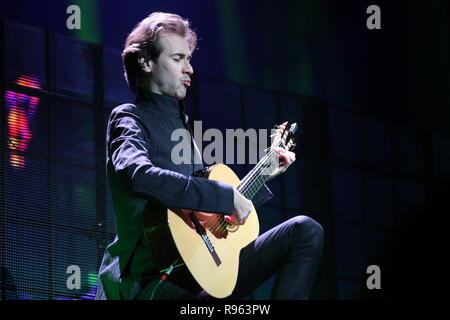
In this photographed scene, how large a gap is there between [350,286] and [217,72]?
1653 mm

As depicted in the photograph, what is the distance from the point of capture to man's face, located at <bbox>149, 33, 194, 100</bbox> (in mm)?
3111

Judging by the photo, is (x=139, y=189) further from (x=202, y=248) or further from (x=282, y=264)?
(x=282, y=264)

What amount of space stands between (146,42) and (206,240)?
2.93ft

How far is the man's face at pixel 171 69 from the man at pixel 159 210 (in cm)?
6

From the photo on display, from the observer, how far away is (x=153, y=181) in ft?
8.73

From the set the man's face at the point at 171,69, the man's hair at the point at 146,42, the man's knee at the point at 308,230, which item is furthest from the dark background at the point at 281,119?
the man's knee at the point at 308,230

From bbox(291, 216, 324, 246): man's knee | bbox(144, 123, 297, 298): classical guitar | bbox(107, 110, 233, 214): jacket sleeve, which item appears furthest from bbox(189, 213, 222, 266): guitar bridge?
bbox(291, 216, 324, 246): man's knee

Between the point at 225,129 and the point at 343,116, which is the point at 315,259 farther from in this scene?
the point at 343,116

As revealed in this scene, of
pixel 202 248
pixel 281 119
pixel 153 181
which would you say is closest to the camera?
pixel 153 181

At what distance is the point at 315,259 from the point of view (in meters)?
2.79

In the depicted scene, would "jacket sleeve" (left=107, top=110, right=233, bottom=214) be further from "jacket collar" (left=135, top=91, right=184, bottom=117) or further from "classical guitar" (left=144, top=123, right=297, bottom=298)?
"jacket collar" (left=135, top=91, right=184, bottom=117)

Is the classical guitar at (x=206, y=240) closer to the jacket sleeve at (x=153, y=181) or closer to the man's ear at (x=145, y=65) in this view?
the jacket sleeve at (x=153, y=181)

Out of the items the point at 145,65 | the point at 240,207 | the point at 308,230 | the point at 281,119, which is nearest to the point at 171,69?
the point at 145,65

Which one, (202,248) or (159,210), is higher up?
(159,210)
